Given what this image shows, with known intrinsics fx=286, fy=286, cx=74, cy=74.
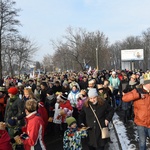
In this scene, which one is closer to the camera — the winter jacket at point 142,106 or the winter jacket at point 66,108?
the winter jacket at point 142,106

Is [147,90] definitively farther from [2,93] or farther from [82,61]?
[82,61]

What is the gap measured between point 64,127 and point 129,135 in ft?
6.64

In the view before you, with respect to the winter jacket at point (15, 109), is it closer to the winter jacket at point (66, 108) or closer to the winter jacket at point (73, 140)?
the winter jacket at point (66, 108)

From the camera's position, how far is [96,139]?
209 inches

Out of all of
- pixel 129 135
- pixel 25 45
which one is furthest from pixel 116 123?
pixel 25 45

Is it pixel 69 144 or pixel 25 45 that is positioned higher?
pixel 25 45

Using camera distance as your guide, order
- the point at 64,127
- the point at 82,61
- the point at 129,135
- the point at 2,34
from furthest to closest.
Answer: the point at 82,61
the point at 2,34
the point at 64,127
the point at 129,135

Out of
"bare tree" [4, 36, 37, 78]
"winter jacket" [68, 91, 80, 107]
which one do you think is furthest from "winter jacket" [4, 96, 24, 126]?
"bare tree" [4, 36, 37, 78]

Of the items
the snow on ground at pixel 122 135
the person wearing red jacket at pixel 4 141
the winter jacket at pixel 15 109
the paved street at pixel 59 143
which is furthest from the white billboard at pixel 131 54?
the person wearing red jacket at pixel 4 141

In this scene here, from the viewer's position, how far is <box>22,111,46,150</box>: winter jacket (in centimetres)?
450

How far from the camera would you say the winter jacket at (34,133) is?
4504 millimetres

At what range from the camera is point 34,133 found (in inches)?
177

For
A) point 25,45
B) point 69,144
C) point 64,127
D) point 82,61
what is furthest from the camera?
point 82,61

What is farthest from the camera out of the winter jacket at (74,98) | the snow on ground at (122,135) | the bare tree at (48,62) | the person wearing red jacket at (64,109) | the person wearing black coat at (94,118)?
the bare tree at (48,62)
